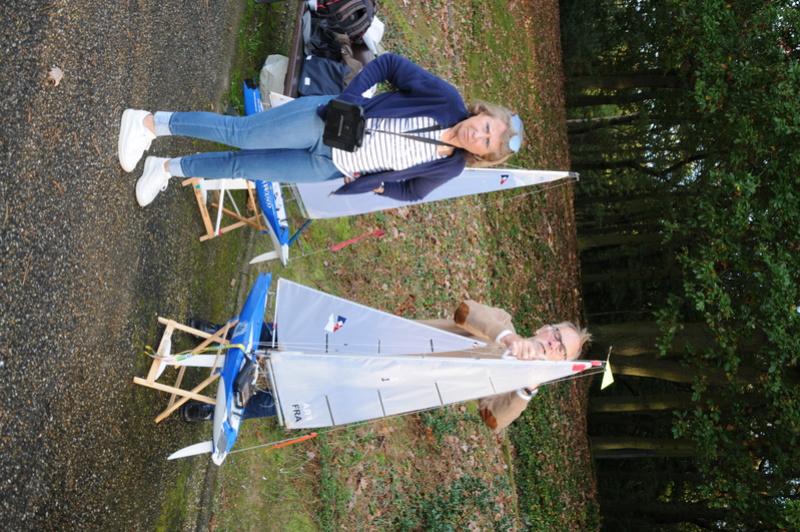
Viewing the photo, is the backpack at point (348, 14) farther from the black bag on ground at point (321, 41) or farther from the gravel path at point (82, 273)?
the gravel path at point (82, 273)

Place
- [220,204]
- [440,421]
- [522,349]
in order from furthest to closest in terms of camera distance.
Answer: [440,421] < [220,204] < [522,349]

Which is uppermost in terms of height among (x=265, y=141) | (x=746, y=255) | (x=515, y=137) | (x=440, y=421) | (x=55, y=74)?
(x=55, y=74)

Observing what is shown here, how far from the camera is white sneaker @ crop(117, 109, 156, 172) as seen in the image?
15.6 feet

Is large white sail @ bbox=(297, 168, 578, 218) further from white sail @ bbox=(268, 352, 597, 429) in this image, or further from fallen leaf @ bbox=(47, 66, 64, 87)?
fallen leaf @ bbox=(47, 66, 64, 87)

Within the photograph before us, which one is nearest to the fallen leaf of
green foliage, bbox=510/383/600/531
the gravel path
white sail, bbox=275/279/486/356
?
the gravel path

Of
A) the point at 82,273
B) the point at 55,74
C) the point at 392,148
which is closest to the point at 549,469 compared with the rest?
the point at 392,148

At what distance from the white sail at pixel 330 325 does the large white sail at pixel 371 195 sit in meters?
1.53

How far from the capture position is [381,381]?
512 centimetres

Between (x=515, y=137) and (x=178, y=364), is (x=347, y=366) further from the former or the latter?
(x=515, y=137)

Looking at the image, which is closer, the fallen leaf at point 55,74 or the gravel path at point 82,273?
the gravel path at point 82,273

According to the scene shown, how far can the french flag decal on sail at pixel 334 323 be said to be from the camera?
5.48m

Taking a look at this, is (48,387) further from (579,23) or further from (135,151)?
(579,23)

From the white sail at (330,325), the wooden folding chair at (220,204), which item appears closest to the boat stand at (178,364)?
the white sail at (330,325)

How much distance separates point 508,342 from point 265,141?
2.29 m
